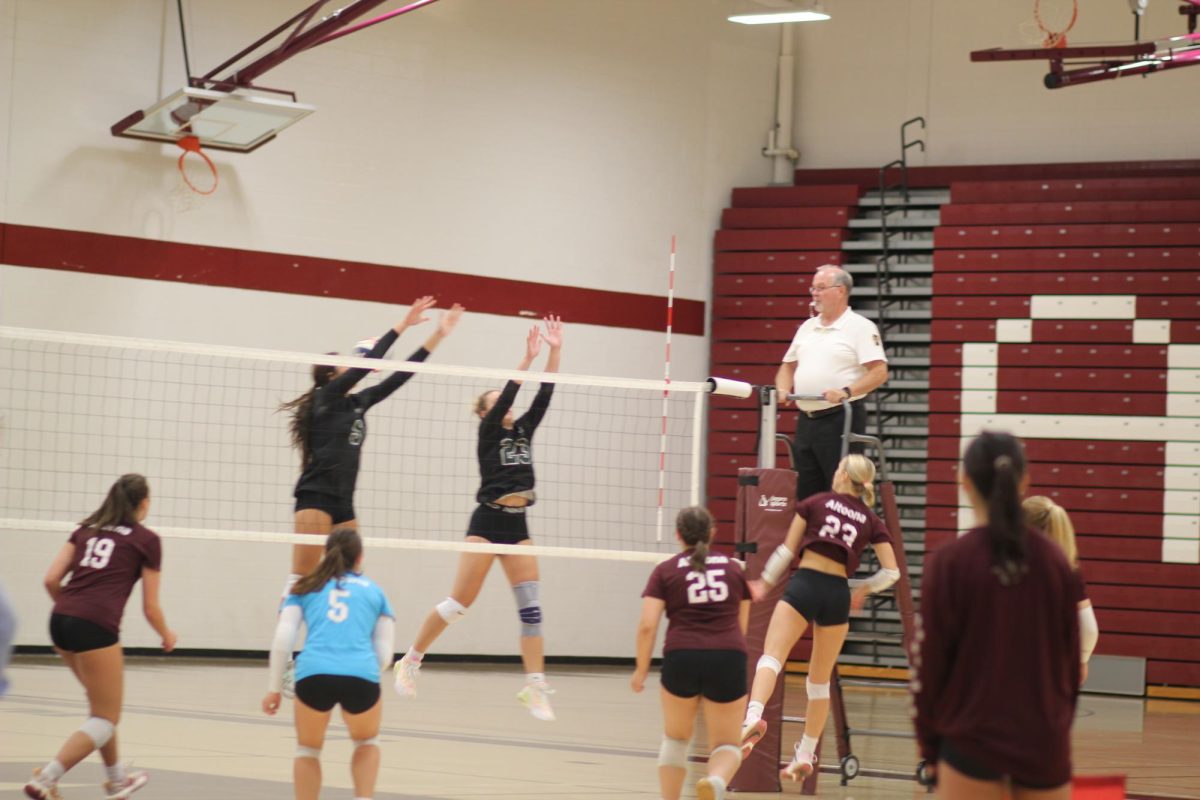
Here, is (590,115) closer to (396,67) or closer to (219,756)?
(396,67)

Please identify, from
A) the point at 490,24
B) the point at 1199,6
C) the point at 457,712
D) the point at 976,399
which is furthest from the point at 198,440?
the point at 1199,6

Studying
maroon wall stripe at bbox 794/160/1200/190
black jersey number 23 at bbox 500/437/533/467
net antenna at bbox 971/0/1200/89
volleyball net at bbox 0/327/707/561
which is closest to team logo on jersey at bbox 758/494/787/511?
black jersey number 23 at bbox 500/437/533/467

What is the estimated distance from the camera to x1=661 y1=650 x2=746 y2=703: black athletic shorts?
6211 millimetres

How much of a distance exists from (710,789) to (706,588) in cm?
86

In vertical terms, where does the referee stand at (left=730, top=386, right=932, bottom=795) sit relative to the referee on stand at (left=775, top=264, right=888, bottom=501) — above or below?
below

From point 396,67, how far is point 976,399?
704 cm

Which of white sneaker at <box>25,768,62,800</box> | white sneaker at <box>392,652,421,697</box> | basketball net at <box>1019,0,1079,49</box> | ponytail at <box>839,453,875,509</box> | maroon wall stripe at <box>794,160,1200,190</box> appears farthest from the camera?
maroon wall stripe at <box>794,160,1200,190</box>

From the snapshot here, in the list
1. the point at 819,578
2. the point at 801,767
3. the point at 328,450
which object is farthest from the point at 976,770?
the point at 328,450

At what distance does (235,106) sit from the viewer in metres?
Result: 12.4

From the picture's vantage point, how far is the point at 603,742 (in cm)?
967

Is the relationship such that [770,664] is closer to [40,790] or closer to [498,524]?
[498,524]

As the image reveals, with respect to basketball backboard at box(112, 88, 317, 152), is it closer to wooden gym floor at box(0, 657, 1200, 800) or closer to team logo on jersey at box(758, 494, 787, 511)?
wooden gym floor at box(0, 657, 1200, 800)

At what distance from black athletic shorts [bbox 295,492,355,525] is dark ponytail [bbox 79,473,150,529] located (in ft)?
8.32

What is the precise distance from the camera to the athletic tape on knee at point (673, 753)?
630 centimetres
